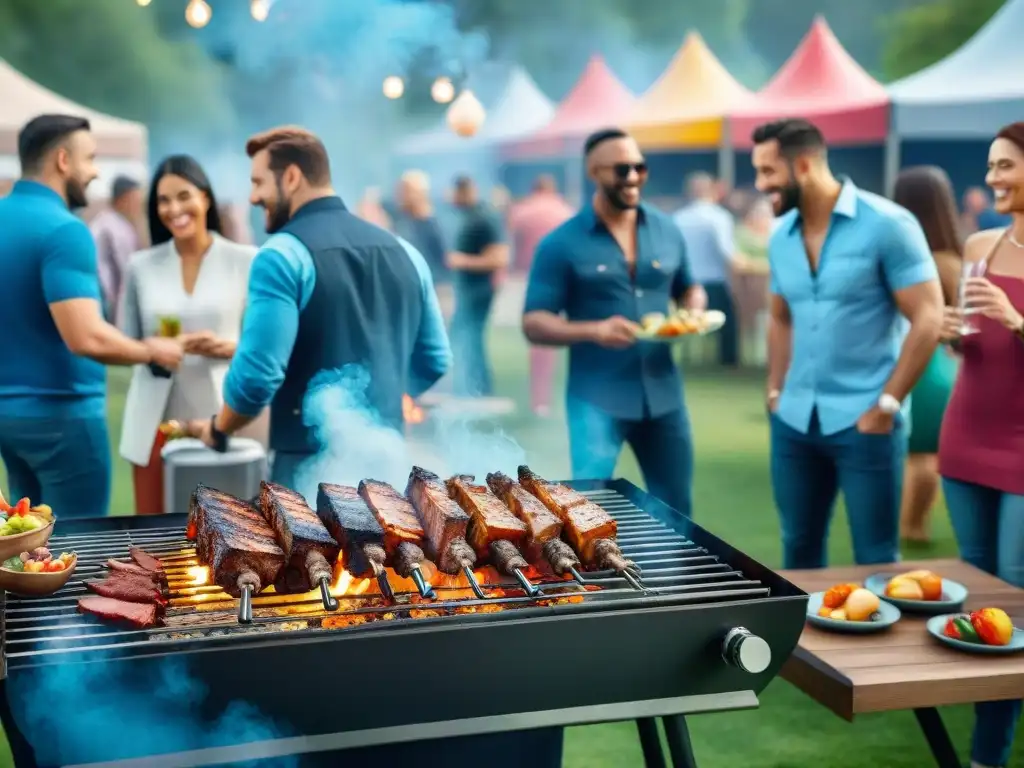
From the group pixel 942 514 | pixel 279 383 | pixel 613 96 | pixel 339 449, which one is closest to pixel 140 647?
pixel 279 383

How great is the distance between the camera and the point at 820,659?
262 cm

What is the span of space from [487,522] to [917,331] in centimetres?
205

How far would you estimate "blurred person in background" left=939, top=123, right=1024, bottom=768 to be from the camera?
3.39 metres

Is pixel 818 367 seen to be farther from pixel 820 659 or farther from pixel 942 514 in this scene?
pixel 942 514

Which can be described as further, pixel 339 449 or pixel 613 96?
pixel 613 96

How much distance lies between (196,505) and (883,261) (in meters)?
2.56

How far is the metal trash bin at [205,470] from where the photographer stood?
4.13 m

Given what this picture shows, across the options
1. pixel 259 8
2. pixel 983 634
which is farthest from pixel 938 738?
pixel 259 8

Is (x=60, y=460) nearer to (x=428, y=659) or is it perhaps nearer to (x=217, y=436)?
(x=217, y=436)

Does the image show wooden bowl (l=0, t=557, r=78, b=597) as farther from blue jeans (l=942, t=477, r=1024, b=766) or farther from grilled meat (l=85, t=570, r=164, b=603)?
blue jeans (l=942, t=477, r=1024, b=766)

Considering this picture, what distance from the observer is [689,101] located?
569 inches

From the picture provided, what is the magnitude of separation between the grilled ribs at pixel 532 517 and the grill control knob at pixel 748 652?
1.79 feet

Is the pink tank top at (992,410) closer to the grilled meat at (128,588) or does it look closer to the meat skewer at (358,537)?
the meat skewer at (358,537)

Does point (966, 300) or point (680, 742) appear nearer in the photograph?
point (680, 742)
